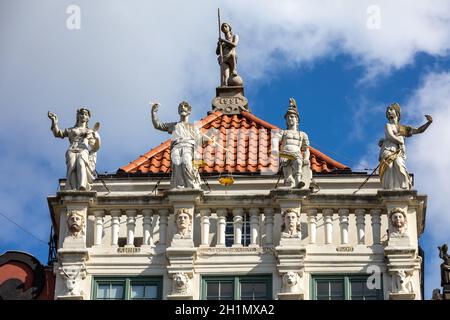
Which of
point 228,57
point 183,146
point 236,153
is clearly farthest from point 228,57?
point 183,146

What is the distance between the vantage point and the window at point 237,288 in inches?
1634

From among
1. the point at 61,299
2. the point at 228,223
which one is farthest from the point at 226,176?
the point at 61,299

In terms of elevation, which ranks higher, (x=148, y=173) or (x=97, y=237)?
(x=148, y=173)

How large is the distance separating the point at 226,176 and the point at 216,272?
23.6ft

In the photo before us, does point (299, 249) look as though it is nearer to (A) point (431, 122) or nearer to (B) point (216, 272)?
(B) point (216, 272)

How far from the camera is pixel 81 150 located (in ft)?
143

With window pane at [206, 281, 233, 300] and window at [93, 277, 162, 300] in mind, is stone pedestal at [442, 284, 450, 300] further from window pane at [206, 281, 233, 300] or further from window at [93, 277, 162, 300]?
window at [93, 277, 162, 300]

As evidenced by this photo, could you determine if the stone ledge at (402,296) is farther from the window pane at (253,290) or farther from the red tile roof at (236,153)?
the red tile roof at (236,153)

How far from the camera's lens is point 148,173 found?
50250mm

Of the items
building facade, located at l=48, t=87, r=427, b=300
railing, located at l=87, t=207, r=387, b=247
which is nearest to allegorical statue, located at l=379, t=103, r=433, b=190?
building facade, located at l=48, t=87, r=427, b=300

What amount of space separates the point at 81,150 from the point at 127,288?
3.78m

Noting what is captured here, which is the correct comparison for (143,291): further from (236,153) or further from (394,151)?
(236,153)

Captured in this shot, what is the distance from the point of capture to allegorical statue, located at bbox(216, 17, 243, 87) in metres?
54.5

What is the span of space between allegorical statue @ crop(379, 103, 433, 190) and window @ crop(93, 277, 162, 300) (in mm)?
5911
